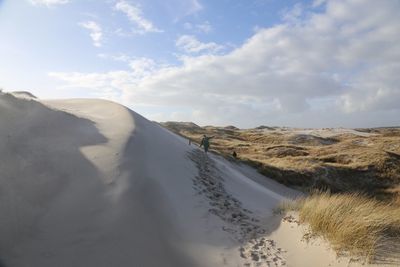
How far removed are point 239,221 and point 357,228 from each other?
3.75m

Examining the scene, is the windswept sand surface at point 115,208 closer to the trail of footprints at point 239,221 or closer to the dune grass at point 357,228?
the trail of footprints at point 239,221

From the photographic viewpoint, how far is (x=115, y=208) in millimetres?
8992

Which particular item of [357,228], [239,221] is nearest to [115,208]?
[239,221]

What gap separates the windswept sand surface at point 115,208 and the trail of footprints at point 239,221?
29 mm

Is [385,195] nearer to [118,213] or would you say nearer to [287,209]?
[287,209]

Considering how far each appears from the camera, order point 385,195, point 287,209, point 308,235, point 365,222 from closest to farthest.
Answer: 1. point 365,222
2. point 308,235
3. point 287,209
4. point 385,195

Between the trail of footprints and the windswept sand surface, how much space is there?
3 cm

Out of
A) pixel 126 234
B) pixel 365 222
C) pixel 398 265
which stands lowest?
pixel 126 234

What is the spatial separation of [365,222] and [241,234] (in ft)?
9.84

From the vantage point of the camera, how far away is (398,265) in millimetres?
6605

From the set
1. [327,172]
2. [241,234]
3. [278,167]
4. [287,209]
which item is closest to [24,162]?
[241,234]

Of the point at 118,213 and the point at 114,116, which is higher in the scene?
the point at 114,116

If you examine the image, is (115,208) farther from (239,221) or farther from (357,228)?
(357,228)

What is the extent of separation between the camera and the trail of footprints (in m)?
8.10
